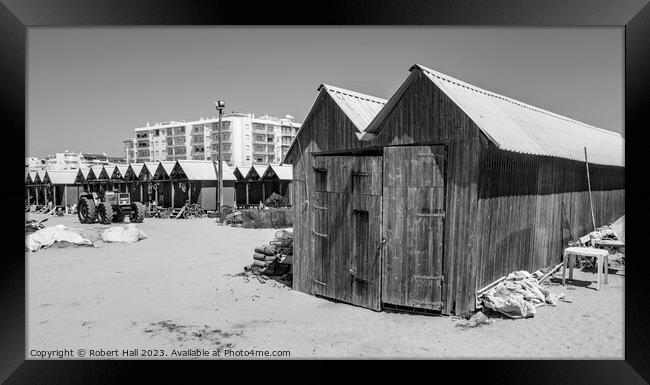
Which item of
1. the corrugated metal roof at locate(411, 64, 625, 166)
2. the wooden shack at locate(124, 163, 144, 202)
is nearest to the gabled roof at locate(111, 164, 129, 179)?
the wooden shack at locate(124, 163, 144, 202)

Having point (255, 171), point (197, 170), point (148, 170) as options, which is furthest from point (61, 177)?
point (255, 171)

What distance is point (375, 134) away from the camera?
31.2 ft

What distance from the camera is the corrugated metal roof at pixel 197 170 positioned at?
3466 centimetres

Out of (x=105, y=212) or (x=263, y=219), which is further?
(x=105, y=212)

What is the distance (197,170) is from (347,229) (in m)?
27.8

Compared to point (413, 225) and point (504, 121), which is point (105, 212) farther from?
point (504, 121)

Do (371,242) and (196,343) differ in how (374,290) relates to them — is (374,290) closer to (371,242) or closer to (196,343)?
(371,242)

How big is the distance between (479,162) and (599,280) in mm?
4792

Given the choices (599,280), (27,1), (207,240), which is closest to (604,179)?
(599,280)

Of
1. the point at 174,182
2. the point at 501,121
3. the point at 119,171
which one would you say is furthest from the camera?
the point at 119,171

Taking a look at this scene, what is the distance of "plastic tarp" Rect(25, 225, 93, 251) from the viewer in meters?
17.5

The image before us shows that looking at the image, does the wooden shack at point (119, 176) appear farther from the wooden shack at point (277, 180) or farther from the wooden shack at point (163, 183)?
the wooden shack at point (277, 180)

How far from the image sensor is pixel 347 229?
9820mm

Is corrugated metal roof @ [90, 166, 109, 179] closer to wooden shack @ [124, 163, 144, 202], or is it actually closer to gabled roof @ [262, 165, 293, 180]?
wooden shack @ [124, 163, 144, 202]
